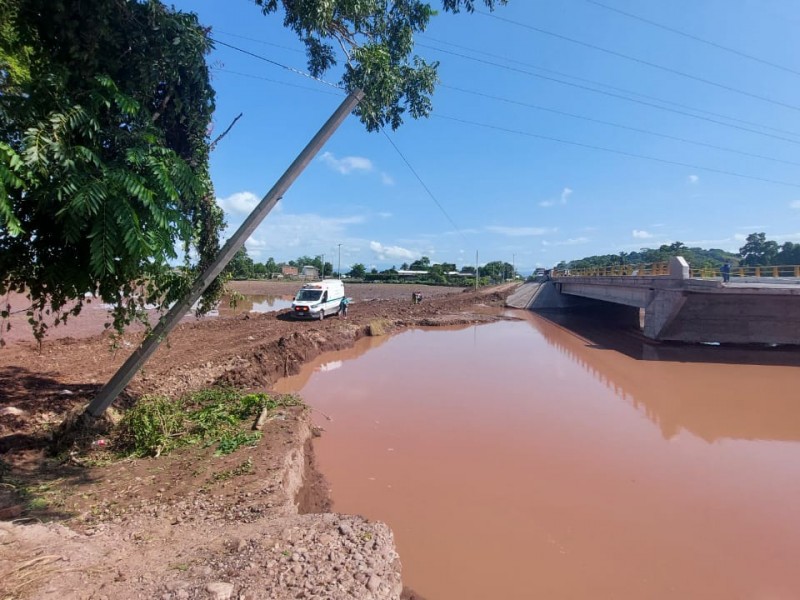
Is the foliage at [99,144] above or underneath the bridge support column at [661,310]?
above

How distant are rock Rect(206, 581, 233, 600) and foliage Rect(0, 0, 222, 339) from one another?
2804 mm

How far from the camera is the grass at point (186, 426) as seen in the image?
22.1 feet

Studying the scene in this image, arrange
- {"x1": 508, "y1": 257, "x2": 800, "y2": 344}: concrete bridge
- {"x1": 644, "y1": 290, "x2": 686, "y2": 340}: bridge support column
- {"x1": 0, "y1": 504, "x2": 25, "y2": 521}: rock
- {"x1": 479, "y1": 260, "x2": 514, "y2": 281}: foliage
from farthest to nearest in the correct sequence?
1. {"x1": 479, "y1": 260, "x2": 514, "y2": 281}: foliage
2. {"x1": 644, "y1": 290, "x2": 686, "y2": 340}: bridge support column
3. {"x1": 508, "y1": 257, "x2": 800, "y2": 344}: concrete bridge
4. {"x1": 0, "y1": 504, "x2": 25, "y2": 521}: rock

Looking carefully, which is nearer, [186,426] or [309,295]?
[186,426]

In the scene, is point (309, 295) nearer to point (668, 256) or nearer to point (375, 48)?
point (375, 48)

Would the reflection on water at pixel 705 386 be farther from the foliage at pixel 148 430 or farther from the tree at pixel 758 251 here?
the tree at pixel 758 251

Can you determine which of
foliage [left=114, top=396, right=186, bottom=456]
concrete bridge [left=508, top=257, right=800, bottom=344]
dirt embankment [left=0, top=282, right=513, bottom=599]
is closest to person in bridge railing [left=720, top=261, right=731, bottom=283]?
concrete bridge [left=508, top=257, right=800, bottom=344]

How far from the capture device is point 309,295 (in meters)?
26.1

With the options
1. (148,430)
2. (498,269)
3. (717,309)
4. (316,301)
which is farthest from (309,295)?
(498,269)

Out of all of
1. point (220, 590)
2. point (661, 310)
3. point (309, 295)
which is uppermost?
point (309, 295)

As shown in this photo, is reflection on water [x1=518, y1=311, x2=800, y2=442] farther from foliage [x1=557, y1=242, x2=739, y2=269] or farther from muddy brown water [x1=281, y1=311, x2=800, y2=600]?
foliage [x1=557, y1=242, x2=739, y2=269]

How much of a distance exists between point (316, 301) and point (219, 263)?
18.8 m

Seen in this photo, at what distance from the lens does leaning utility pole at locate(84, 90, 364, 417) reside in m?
6.78

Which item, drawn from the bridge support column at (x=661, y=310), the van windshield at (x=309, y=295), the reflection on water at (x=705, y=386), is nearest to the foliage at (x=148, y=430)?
the reflection on water at (x=705, y=386)
